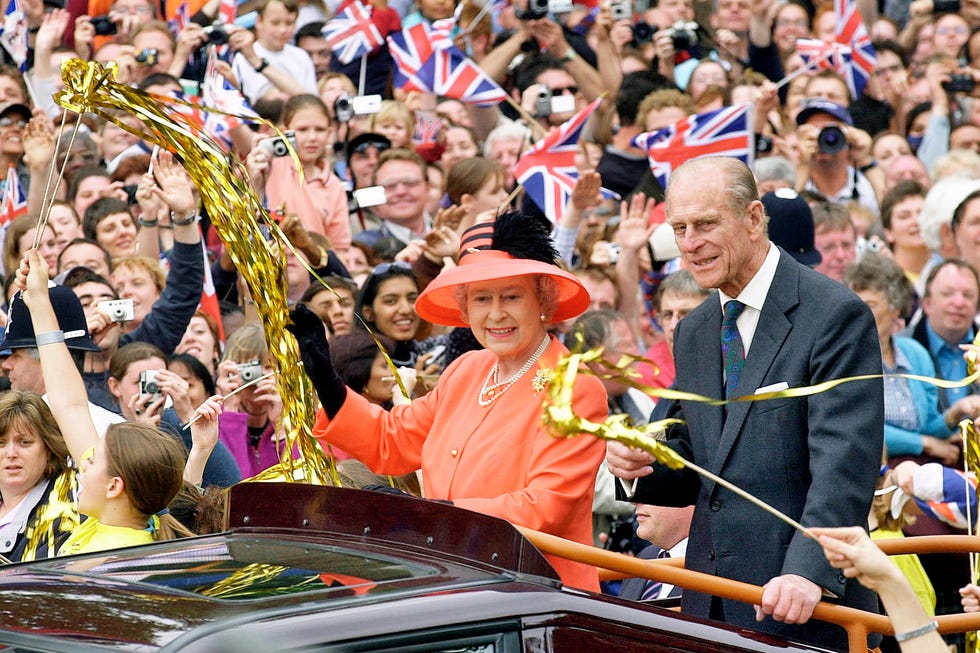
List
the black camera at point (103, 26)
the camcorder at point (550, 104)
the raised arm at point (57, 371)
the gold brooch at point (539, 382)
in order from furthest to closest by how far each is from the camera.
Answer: the black camera at point (103, 26) → the camcorder at point (550, 104) → the raised arm at point (57, 371) → the gold brooch at point (539, 382)

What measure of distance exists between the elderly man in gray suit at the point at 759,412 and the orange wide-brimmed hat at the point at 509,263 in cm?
45

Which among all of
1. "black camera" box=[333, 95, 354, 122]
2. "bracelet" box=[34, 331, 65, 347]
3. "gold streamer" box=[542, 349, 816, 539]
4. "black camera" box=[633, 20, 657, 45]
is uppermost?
"black camera" box=[633, 20, 657, 45]

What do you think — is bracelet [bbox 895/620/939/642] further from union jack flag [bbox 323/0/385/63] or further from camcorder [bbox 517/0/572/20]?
camcorder [bbox 517/0/572/20]

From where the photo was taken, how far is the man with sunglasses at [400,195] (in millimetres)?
9539

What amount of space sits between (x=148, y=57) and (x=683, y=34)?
469 centimetres

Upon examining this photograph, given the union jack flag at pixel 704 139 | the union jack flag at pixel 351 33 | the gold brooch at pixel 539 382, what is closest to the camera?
the gold brooch at pixel 539 382

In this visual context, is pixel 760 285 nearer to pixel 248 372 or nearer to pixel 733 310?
pixel 733 310

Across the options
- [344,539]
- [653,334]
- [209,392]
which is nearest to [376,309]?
[209,392]

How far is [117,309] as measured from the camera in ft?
21.7

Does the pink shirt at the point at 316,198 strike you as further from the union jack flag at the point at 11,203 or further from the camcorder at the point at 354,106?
the union jack flag at the point at 11,203

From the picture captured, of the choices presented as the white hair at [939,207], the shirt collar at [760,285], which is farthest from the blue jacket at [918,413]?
the shirt collar at [760,285]

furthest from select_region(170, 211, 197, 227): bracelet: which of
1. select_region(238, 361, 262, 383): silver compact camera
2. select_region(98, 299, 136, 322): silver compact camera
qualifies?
select_region(238, 361, 262, 383): silver compact camera

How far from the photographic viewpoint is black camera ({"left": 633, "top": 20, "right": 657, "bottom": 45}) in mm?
13789

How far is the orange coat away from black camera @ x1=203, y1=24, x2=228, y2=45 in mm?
6361
